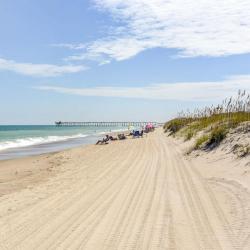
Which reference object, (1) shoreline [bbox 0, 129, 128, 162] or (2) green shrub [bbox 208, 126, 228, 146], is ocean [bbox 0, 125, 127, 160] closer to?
(1) shoreline [bbox 0, 129, 128, 162]

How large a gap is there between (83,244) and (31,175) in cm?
928

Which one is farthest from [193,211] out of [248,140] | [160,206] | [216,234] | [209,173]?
[248,140]

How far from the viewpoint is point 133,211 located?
24.7 ft

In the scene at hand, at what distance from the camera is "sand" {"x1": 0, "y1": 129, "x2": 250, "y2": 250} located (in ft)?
19.2

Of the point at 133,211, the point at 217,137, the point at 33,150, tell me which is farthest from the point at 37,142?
the point at 133,211

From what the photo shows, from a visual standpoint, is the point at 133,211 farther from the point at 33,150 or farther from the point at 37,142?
the point at 37,142

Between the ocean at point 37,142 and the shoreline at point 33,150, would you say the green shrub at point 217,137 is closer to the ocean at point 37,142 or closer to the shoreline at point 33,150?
the shoreline at point 33,150

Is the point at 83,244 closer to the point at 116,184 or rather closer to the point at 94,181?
the point at 116,184

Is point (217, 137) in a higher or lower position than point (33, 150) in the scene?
higher

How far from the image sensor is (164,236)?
6.01 metres

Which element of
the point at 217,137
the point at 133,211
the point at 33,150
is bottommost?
the point at 33,150

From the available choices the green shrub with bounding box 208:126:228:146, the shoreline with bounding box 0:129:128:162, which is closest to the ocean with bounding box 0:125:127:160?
the shoreline with bounding box 0:129:128:162

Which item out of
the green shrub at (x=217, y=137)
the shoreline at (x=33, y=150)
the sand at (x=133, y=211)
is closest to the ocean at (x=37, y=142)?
the shoreline at (x=33, y=150)

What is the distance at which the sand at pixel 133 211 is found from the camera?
587 cm
